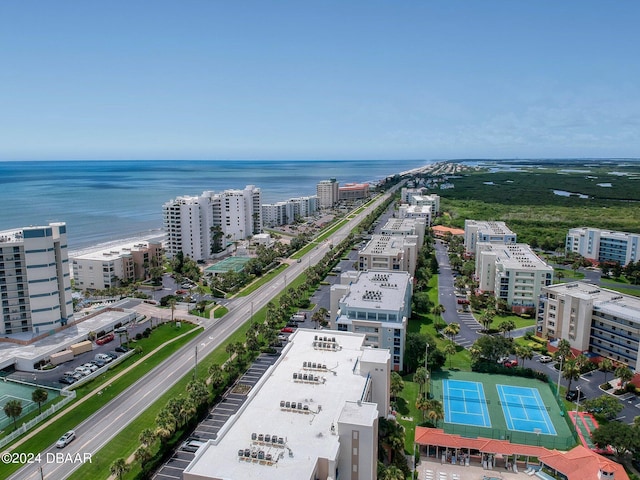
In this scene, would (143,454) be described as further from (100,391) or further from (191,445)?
(100,391)

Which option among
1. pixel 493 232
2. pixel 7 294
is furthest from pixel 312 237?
pixel 7 294

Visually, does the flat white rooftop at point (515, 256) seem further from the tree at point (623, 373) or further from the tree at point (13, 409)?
the tree at point (13, 409)

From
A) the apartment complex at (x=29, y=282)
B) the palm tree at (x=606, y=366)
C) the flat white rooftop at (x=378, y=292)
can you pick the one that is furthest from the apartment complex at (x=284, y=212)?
the palm tree at (x=606, y=366)

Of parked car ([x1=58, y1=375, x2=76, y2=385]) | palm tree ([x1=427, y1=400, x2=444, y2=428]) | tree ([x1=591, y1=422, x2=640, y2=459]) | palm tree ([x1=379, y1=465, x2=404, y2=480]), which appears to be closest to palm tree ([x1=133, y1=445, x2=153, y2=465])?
parked car ([x1=58, y1=375, x2=76, y2=385])

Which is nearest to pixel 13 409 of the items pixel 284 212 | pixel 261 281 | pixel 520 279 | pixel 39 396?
pixel 39 396

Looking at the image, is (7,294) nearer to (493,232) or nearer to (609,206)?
(493,232)

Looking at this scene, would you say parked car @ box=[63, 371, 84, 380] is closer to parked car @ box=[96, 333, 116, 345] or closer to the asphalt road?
the asphalt road
